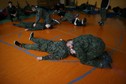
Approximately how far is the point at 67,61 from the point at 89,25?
297 cm

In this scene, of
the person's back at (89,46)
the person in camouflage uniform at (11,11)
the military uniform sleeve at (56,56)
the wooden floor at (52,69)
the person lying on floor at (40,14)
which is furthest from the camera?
the person in camouflage uniform at (11,11)

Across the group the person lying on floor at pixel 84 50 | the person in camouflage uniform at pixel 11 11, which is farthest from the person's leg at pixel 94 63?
the person in camouflage uniform at pixel 11 11

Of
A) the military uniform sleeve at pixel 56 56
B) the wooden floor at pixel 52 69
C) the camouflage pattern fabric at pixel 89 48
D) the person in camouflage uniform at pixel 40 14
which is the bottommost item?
the wooden floor at pixel 52 69

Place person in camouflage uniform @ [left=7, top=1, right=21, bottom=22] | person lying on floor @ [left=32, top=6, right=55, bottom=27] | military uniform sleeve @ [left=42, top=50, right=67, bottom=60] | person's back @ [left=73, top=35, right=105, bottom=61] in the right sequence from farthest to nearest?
person in camouflage uniform @ [left=7, top=1, right=21, bottom=22]
person lying on floor @ [left=32, top=6, right=55, bottom=27]
military uniform sleeve @ [left=42, top=50, right=67, bottom=60]
person's back @ [left=73, top=35, right=105, bottom=61]

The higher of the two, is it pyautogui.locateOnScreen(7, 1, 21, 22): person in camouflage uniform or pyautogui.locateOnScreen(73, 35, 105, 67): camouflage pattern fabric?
pyautogui.locateOnScreen(7, 1, 21, 22): person in camouflage uniform

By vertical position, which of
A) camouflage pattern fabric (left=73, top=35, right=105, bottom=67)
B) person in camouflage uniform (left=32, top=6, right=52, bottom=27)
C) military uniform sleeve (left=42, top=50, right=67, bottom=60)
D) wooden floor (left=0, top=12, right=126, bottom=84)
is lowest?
wooden floor (left=0, top=12, right=126, bottom=84)

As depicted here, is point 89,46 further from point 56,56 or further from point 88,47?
point 56,56

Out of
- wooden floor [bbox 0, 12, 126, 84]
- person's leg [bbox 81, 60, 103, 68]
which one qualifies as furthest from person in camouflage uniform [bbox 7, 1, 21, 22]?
person's leg [bbox 81, 60, 103, 68]

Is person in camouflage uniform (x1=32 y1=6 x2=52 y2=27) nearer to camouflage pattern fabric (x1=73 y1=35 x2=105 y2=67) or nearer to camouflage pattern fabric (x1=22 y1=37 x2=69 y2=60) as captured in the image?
camouflage pattern fabric (x1=22 y1=37 x2=69 y2=60)

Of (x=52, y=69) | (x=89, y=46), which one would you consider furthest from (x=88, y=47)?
(x=52, y=69)

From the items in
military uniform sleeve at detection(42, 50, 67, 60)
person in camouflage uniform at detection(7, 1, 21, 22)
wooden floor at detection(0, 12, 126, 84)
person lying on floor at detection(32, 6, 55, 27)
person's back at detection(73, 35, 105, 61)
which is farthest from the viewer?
person in camouflage uniform at detection(7, 1, 21, 22)

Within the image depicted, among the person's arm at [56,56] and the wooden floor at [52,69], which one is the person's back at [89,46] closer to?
the wooden floor at [52,69]

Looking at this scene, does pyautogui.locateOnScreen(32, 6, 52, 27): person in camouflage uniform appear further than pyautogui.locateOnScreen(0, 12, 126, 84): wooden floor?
Yes

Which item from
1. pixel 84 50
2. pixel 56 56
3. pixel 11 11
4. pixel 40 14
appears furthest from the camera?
pixel 11 11
